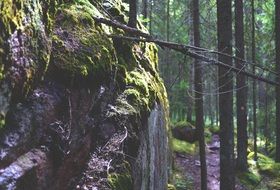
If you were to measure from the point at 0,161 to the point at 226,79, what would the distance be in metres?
6.49

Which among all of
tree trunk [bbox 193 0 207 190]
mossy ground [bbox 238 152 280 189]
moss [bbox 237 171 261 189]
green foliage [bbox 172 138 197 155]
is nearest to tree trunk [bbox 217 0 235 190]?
tree trunk [bbox 193 0 207 190]

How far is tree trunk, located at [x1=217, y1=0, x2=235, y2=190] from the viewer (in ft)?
29.3

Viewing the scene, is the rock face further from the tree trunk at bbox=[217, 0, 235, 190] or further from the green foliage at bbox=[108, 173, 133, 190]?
the tree trunk at bbox=[217, 0, 235, 190]

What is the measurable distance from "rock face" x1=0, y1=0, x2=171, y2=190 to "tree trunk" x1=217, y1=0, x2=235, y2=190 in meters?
2.74

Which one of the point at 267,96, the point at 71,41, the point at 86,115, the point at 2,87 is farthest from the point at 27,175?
the point at 267,96

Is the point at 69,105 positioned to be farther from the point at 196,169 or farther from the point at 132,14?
the point at 196,169

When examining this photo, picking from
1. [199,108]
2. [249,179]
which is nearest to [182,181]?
[249,179]

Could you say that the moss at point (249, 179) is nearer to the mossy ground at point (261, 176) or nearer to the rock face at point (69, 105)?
the mossy ground at point (261, 176)

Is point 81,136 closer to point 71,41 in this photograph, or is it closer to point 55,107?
point 55,107

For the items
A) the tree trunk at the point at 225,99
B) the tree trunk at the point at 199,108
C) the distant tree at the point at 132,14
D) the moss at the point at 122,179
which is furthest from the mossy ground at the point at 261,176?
the moss at the point at 122,179

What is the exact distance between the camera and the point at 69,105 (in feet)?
15.6

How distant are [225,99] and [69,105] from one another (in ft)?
17.2

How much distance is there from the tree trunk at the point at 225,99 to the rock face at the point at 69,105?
2.74 metres

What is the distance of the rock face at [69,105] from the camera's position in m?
3.86
